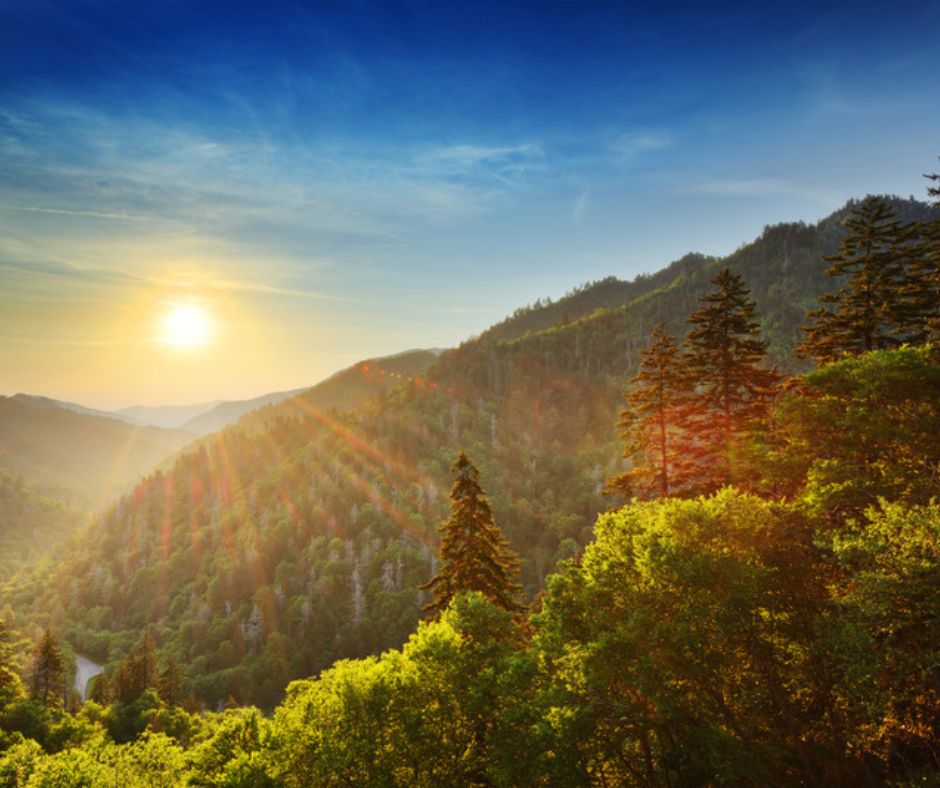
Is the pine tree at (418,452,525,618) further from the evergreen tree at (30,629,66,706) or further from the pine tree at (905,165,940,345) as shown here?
the evergreen tree at (30,629,66,706)

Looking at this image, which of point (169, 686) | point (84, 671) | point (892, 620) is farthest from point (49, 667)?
point (84, 671)

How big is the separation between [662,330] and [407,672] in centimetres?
2180

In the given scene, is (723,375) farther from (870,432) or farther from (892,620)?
(892,620)

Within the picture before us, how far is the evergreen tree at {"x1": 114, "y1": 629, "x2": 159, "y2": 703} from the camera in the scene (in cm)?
7212

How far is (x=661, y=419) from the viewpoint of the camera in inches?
1169

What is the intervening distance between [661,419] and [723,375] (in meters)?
3.96

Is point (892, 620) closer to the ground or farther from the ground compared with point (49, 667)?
farther from the ground

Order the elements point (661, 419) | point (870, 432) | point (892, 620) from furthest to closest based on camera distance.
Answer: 1. point (661, 419)
2. point (870, 432)
3. point (892, 620)

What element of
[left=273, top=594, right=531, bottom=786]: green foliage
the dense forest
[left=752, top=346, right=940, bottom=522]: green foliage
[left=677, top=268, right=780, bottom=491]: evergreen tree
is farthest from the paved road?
[left=752, top=346, right=940, bottom=522]: green foliage

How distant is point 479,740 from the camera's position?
19.3 m

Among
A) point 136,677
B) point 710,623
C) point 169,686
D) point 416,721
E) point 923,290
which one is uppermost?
point 923,290

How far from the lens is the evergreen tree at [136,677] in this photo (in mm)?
72125

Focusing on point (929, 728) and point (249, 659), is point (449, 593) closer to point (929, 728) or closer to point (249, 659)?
point (929, 728)

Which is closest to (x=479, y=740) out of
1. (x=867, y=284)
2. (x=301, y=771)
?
(x=301, y=771)
